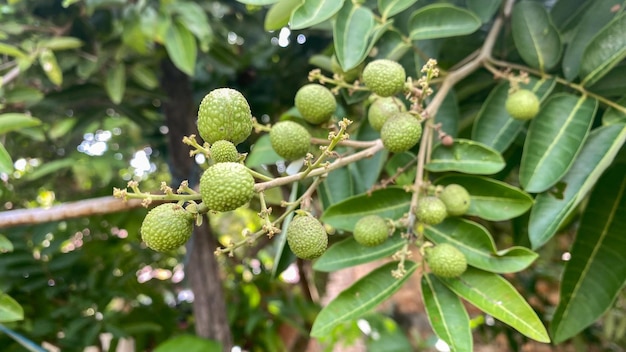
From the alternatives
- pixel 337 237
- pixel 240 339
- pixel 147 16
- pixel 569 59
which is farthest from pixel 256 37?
pixel 240 339

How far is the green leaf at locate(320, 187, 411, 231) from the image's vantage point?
0.90 meters

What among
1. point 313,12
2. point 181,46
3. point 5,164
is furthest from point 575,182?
point 5,164

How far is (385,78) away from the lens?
76 centimetres

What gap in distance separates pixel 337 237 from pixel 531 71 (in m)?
0.89

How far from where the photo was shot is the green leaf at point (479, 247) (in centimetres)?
80

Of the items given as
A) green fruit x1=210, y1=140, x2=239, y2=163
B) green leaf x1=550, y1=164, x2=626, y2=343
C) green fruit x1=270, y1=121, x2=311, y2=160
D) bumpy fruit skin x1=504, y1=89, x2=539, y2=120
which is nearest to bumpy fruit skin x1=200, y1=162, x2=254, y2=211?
green fruit x1=210, y1=140, x2=239, y2=163

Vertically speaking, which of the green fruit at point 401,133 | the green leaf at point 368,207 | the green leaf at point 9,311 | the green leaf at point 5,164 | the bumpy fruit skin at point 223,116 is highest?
the bumpy fruit skin at point 223,116

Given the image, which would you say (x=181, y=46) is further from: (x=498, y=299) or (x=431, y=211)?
(x=498, y=299)

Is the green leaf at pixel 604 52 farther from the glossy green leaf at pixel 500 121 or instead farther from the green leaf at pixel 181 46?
the green leaf at pixel 181 46

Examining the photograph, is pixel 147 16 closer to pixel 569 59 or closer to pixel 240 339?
pixel 569 59

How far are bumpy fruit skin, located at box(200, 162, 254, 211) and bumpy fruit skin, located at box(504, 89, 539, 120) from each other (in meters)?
0.55

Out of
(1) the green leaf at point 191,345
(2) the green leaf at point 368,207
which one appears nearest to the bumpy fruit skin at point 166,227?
(2) the green leaf at point 368,207

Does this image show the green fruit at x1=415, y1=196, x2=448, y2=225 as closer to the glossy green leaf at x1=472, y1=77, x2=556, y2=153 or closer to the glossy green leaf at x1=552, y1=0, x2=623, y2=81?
the glossy green leaf at x1=472, y1=77, x2=556, y2=153

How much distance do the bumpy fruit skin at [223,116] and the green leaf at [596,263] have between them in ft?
2.25
